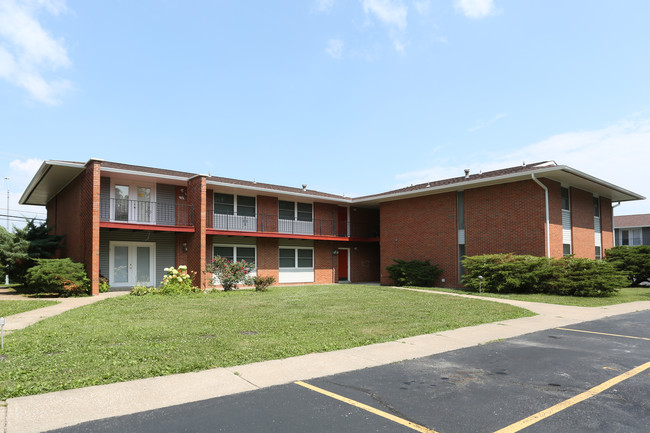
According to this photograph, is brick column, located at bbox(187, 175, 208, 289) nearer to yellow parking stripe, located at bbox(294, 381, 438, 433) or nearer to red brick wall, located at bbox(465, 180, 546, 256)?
red brick wall, located at bbox(465, 180, 546, 256)

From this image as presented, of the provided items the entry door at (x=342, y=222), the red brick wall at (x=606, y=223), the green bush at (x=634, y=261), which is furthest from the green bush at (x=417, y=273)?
the red brick wall at (x=606, y=223)

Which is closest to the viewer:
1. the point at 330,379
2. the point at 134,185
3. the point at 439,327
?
the point at 330,379

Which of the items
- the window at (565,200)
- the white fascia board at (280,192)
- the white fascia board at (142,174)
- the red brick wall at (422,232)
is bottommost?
the red brick wall at (422,232)

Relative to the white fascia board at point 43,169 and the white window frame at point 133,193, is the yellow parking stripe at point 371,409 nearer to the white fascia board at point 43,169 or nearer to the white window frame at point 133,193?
the white window frame at point 133,193

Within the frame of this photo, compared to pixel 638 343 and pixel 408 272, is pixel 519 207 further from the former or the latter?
pixel 638 343

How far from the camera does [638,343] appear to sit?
7414mm

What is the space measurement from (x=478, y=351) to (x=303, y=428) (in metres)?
4.12

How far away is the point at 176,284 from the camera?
54.8 feet

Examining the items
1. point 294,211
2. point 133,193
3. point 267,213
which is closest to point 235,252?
point 267,213

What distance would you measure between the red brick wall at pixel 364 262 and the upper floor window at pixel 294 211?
151 inches

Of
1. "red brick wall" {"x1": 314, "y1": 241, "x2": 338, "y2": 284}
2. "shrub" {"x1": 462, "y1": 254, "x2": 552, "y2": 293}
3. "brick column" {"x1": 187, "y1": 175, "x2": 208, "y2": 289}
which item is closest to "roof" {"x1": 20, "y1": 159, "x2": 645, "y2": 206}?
"brick column" {"x1": 187, "y1": 175, "x2": 208, "y2": 289}

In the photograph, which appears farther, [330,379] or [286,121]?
[286,121]

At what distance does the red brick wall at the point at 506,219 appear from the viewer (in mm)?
18281

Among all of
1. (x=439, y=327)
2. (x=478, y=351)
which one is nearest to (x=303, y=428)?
(x=478, y=351)
